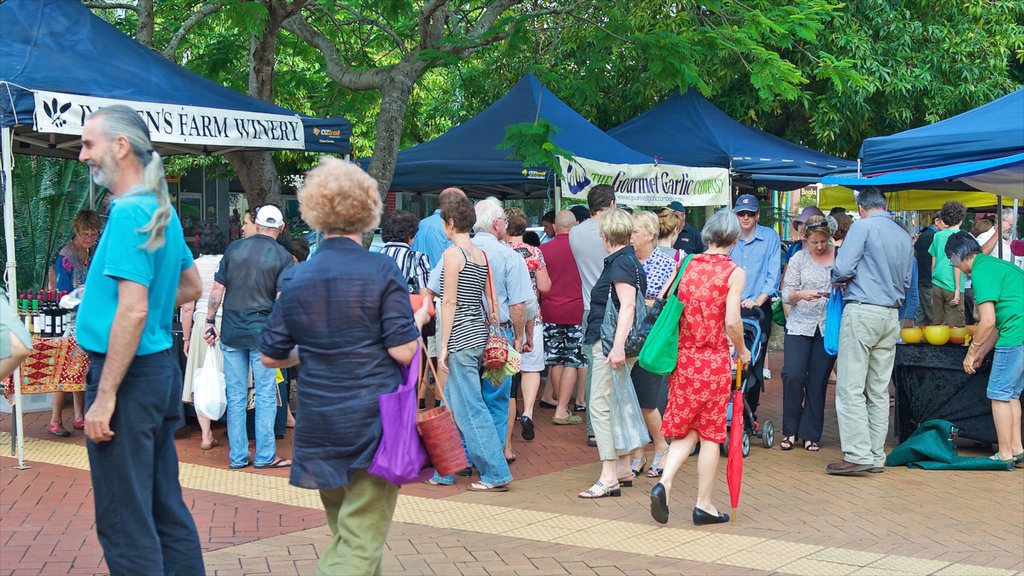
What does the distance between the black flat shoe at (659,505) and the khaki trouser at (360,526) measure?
251cm

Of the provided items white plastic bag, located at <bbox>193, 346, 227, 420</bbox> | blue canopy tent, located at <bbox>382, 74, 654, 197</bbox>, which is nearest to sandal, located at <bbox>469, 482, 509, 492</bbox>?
white plastic bag, located at <bbox>193, 346, 227, 420</bbox>

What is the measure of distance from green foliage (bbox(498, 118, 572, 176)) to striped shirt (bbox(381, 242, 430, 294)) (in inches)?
86.7

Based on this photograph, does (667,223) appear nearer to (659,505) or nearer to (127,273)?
(659,505)

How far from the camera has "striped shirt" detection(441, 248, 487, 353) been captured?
6.93 meters

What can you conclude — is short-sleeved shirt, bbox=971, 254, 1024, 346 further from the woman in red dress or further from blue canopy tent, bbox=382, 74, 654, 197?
blue canopy tent, bbox=382, 74, 654, 197

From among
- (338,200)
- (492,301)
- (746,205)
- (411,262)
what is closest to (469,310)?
(492,301)

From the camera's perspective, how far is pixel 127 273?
3801 mm

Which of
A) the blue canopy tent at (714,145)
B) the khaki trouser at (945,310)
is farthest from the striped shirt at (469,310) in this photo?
the khaki trouser at (945,310)

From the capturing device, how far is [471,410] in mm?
7023

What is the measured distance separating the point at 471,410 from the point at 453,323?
1.83 ft

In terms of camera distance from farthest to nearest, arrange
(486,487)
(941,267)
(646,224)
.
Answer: (941,267) → (646,224) → (486,487)

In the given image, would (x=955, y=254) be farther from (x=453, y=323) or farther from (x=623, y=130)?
(x=623, y=130)

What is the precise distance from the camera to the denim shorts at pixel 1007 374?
787cm

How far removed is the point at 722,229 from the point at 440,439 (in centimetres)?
286
